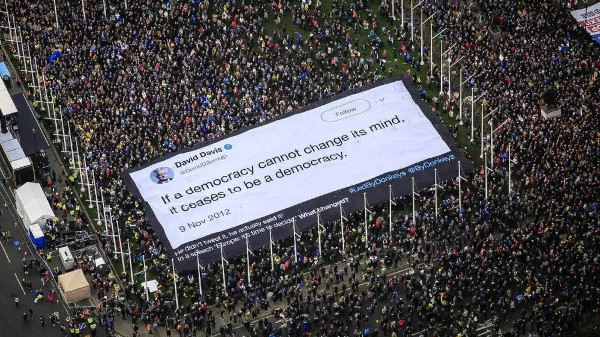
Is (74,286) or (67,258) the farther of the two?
(67,258)

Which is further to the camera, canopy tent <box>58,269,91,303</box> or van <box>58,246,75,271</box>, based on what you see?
van <box>58,246,75,271</box>

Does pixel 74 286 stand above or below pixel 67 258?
below

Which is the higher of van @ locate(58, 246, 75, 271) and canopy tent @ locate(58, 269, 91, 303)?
van @ locate(58, 246, 75, 271)

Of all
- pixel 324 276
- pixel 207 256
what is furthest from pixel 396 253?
pixel 207 256

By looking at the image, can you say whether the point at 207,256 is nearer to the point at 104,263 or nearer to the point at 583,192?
the point at 104,263
